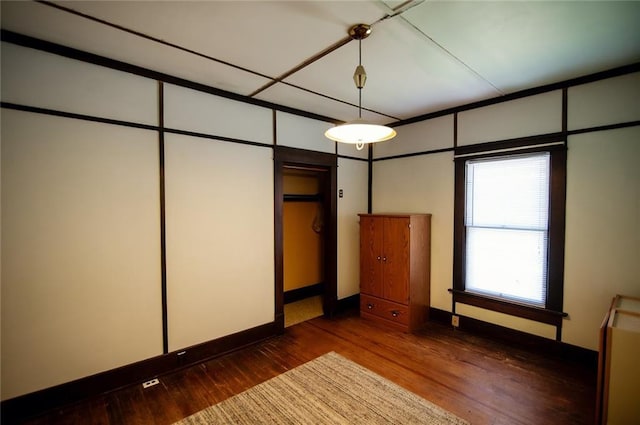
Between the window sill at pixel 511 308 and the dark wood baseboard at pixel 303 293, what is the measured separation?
2.32m

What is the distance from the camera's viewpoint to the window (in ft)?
9.61

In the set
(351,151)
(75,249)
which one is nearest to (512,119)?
(351,151)

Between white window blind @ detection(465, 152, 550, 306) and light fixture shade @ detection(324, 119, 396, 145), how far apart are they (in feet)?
6.52

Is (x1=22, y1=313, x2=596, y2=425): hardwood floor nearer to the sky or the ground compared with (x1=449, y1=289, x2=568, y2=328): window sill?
nearer to the ground

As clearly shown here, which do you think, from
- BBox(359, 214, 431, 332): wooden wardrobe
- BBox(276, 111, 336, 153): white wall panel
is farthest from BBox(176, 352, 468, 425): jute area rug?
BBox(276, 111, 336, 153): white wall panel

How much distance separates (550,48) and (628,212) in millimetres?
1648

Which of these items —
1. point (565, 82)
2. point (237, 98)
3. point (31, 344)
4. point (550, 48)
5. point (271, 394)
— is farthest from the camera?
point (237, 98)

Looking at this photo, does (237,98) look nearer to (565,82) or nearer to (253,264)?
(253,264)

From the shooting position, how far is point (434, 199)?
386cm

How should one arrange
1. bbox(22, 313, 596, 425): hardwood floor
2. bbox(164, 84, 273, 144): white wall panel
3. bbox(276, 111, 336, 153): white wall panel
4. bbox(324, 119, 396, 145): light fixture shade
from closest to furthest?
bbox(324, 119, 396, 145): light fixture shade
bbox(22, 313, 596, 425): hardwood floor
bbox(164, 84, 273, 144): white wall panel
bbox(276, 111, 336, 153): white wall panel

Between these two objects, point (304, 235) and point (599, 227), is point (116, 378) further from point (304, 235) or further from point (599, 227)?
point (599, 227)

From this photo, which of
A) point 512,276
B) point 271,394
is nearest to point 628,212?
point 512,276

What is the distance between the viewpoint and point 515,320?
126 inches

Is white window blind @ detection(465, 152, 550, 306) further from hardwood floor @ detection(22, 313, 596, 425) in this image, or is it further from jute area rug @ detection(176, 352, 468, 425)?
jute area rug @ detection(176, 352, 468, 425)
